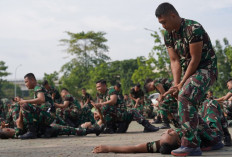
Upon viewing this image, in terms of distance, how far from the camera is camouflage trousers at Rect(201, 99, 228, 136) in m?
5.50

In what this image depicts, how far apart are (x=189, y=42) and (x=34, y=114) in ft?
16.3

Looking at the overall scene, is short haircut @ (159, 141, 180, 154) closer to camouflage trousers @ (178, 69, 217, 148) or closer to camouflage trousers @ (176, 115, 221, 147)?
camouflage trousers @ (178, 69, 217, 148)

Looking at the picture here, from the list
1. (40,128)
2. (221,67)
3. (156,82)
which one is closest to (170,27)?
(156,82)

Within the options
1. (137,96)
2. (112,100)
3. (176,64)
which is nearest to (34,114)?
(112,100)

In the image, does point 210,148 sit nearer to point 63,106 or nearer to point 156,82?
point 156,82

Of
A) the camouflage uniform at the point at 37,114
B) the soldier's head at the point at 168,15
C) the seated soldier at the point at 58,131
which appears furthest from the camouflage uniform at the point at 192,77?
the camouflage uniform at the point at 37,114

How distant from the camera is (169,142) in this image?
4.93 meters

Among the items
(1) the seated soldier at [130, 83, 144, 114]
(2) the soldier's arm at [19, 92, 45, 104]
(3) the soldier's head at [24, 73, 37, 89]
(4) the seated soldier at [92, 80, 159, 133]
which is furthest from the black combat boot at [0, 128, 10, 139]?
(1) the seated soldier at [130, 83, 144, 114]

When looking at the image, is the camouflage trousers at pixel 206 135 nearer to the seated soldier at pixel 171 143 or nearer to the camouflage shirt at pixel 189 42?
the seated soldier at pixel 171 143

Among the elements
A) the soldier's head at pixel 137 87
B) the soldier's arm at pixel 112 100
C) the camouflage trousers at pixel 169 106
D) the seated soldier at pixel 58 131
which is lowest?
the seated soldier at pixel 58 131

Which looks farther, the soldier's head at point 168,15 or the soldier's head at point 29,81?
the soldier's head at point 29,81

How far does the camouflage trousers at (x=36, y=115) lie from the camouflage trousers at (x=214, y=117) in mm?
4191

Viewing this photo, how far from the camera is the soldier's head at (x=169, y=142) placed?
4883 millimetres

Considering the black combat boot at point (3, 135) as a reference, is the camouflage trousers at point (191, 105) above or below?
above
